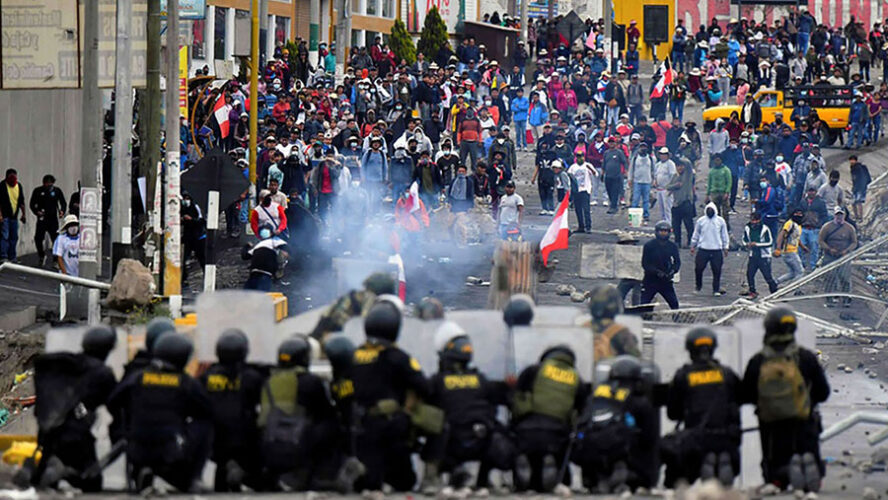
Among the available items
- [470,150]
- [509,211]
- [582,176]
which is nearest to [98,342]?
[509,211]

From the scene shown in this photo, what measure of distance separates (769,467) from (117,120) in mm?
12110

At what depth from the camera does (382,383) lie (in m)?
11.9

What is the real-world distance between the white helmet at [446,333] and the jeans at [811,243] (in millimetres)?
15976

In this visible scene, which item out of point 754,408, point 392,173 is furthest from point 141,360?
point 392,173

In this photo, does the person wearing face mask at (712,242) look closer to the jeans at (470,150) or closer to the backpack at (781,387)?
the jeans at (470,150)

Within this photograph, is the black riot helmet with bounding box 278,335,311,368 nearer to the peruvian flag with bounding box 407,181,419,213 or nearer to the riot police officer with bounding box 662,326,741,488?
the riot police officer with bounding box 662,326,741,488

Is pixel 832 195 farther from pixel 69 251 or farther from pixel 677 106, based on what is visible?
pixel 69 251

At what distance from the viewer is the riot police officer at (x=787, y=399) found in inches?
486

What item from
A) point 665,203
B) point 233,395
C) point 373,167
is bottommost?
point 233,395

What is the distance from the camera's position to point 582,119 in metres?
36.8

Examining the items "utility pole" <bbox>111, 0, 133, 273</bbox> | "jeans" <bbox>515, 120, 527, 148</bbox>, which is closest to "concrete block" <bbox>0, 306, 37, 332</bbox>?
"utility pole" <bbox>111, 0, 133, 273</bbox>

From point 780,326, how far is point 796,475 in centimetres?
104

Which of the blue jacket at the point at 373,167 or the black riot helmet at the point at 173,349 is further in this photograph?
the blue jacket at the point at 373,167

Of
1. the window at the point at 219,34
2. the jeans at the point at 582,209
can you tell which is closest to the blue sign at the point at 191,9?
the jeans at the point at 582,209
